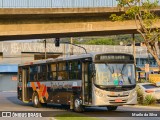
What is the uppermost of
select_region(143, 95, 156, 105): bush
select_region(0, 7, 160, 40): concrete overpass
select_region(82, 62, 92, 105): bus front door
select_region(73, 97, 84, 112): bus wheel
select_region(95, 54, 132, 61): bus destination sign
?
select_region(0, 7, 160, 40): concrete overpass

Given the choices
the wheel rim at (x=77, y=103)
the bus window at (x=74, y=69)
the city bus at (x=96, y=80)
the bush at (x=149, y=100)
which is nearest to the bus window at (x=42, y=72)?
the city bus at (x=96, y=80)

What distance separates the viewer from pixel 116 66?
877 inches

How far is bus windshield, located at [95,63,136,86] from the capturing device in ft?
71.7

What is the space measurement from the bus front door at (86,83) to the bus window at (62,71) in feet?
7.06

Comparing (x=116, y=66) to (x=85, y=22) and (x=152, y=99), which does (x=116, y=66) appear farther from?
(x=85, y=22)

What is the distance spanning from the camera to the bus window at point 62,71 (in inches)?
968

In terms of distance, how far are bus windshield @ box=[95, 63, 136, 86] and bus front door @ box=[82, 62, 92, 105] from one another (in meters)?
0.53

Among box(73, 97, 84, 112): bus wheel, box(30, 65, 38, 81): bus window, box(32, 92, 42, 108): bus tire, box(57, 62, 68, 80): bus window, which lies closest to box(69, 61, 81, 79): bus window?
box(57, 62, 68, 80): bus window

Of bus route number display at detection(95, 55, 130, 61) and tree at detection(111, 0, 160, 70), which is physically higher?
tree at detection(111, 0, 160, 70)

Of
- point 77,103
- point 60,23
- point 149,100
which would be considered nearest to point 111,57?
point 77,103

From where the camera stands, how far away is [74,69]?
77.5ft

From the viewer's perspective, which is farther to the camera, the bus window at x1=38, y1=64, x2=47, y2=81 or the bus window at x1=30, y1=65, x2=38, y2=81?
the bus window at x1=30, y1=65, x2=38, y2=81

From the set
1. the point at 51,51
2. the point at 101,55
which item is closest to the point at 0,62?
the point at 51,51

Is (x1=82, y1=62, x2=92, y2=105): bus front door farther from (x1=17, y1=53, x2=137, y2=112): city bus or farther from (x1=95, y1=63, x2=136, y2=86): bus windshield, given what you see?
(x1=95, y1=63, x2=136, y2=86): bus windshield
